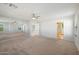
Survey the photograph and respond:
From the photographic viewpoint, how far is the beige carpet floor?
1.79m

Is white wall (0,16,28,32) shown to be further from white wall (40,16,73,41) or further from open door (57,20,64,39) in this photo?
open door (57,20,64,39)

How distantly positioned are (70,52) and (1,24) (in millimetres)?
1022

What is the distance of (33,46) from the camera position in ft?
5.92

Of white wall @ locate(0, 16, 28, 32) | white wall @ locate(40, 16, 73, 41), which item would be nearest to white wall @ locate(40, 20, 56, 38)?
white wall @ locate(40, 16, 73, 41)

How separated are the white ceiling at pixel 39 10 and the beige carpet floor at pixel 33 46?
11.4 inches

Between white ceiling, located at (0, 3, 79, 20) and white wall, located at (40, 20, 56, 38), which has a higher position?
white ceiling, located at (0, 3, 79, 20)

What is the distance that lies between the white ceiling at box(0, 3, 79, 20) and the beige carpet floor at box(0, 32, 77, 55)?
0.29 meters

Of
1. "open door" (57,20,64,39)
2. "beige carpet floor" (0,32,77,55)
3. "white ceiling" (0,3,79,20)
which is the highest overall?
"white ceiling" (0,3,79,20)

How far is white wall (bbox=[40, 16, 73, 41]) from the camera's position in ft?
5.94

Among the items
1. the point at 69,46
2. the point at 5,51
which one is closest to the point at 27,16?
the point at 5,51

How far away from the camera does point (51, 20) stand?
1815 mm

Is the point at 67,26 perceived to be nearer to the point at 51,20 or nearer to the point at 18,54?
the point at 51,20

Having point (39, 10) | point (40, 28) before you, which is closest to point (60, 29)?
point (40, 28)
